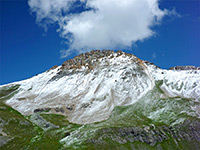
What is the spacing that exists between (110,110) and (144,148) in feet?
189

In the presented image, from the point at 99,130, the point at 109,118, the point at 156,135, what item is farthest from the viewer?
the point at 109,118

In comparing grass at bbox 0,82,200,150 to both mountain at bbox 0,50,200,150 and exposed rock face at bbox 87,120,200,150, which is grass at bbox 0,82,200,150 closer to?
mountain at bbox 0,50,200,150

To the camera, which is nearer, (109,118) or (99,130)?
(99,130)

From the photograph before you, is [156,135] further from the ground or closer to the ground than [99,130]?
closer to the ground

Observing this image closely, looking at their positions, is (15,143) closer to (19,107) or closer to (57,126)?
(57,126)

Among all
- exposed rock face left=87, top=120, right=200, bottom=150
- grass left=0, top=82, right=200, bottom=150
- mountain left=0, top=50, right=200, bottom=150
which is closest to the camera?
grass left=0, top=82, right=200, bottom=150

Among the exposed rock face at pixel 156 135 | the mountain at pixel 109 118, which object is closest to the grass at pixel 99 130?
the mountain at pixel 109 118

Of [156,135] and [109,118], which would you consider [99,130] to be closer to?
[156,135]

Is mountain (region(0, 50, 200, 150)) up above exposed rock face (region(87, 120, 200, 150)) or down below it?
above

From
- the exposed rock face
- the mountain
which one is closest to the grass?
the mountain

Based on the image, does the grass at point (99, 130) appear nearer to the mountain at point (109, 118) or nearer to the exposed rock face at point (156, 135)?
the mountain at point (109, 118)

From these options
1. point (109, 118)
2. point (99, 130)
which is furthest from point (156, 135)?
point (109, 118)

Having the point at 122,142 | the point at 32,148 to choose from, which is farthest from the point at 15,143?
the point at 122,142

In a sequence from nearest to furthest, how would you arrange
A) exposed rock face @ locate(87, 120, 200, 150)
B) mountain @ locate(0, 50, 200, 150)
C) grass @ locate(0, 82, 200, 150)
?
grass @ locate(0, 82, 200, 150) < mountain @ locate(0, 50, 200, 150) < exposed rock face @ locate(87, 120, 200, 150)
